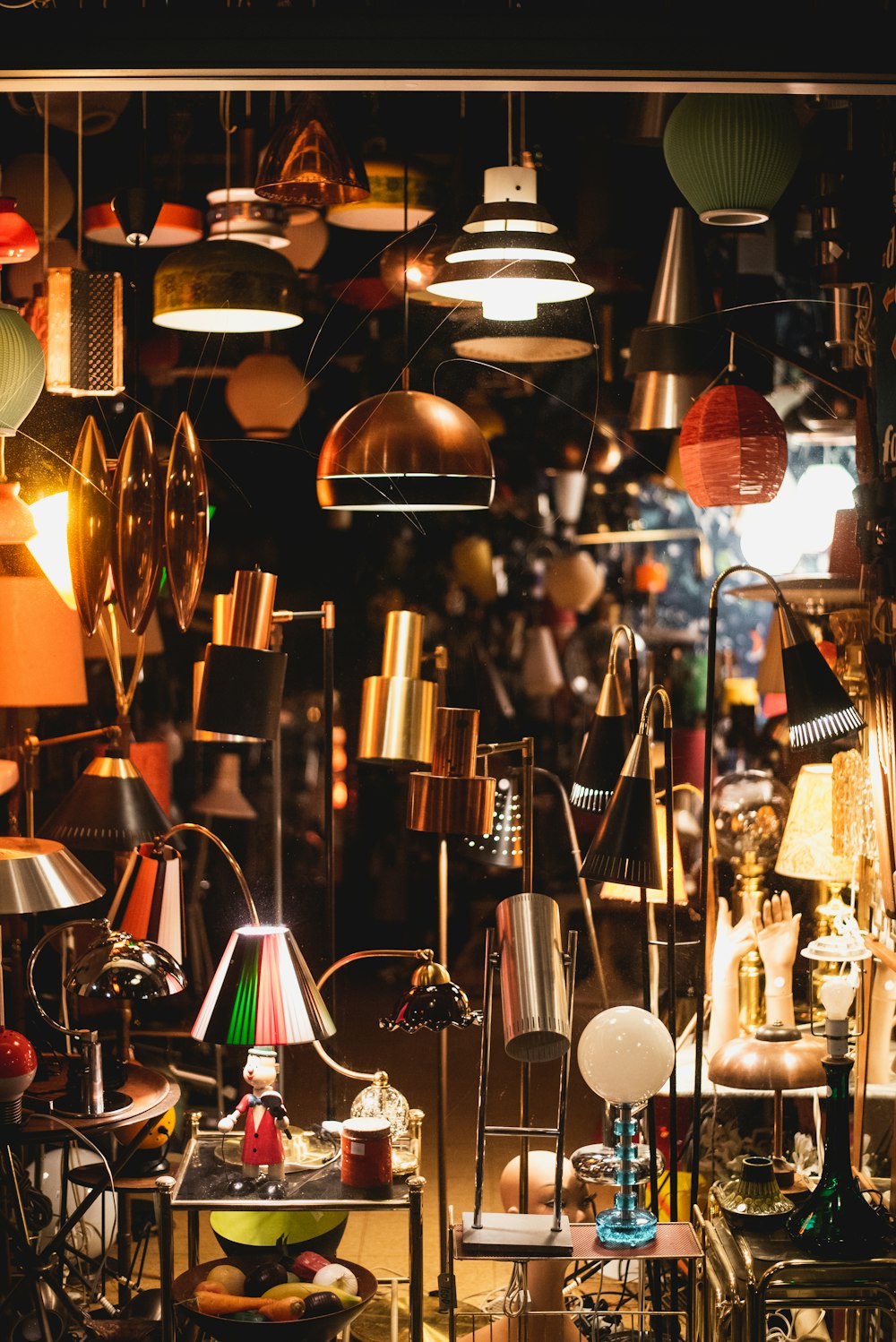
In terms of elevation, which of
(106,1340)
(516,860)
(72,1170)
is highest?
(516,860)

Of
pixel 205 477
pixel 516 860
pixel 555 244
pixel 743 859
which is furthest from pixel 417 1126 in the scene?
pixel 555 244

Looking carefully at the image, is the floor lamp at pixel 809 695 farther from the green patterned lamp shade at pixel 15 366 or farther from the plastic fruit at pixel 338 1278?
the green patterned lamp shade at pixel 15 366

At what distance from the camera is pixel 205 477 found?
3359 mm

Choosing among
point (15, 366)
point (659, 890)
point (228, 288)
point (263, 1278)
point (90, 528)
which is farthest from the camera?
point (659, 890)

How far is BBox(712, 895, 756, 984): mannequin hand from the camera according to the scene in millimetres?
3439

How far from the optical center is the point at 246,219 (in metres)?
3.31

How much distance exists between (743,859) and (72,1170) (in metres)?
1.61

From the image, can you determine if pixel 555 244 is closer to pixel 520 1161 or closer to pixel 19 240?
pixel 19 240

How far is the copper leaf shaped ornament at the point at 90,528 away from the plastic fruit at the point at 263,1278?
1361mm

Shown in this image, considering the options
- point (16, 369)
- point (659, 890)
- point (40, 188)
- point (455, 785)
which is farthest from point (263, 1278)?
point (40, 188)

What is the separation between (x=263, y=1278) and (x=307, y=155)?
2.18m

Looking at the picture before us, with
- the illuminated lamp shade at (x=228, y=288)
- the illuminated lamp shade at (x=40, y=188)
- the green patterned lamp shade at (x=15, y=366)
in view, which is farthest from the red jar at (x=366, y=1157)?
the illuminated lamp shade at (x=40, y=188)

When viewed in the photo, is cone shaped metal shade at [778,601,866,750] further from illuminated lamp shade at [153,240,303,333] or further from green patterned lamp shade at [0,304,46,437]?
green patterned lamp shade at [0,304,46,437]

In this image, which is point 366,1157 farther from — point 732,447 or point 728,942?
point 732,447
